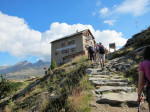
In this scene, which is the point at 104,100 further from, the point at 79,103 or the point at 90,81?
the point at 90,81

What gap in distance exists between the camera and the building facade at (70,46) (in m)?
34.3

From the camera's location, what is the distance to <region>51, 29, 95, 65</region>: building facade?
3431cm

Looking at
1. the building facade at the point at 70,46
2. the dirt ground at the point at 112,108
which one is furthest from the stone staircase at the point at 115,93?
the building facade at the point at 70,46

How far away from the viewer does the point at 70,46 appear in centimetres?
3641

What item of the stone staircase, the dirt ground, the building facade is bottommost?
the dirt ground

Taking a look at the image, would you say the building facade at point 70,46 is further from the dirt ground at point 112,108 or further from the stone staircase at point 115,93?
the dirt ground at point 112,108

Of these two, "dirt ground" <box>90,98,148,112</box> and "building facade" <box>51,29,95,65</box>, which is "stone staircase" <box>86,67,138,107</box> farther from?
"building facade" <box>51,29,95,65</box>

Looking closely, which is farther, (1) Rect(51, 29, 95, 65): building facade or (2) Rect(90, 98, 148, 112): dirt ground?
(1) Rect(51, 29, 95, 65): building facade

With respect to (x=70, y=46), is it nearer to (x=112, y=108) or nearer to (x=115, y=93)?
(x=115, y=93)

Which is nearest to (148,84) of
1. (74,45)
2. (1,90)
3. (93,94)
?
(93,94)

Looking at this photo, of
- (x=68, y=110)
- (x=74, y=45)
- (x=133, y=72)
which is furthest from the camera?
(x=74, y=45)

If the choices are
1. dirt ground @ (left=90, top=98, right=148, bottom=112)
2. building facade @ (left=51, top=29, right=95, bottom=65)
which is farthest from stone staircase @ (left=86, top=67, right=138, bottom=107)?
building facade @ (left=51, top=29, right=95, bottom=65)

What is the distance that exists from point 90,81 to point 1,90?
60.2 feet

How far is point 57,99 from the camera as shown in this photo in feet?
16.7
